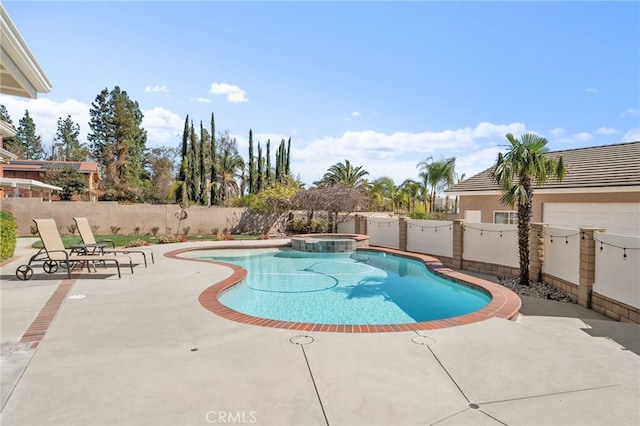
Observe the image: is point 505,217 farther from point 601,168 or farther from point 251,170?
point 251,170

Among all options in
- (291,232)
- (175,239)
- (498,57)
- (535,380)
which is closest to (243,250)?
(175,239)

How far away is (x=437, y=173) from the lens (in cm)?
3766

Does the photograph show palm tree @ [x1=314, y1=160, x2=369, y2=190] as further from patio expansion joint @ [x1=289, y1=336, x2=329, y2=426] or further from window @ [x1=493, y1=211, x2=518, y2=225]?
patio expansion joint @ [x1=289, y1=336, x2=329, y2=426]

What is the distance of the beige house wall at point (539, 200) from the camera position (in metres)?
13.2

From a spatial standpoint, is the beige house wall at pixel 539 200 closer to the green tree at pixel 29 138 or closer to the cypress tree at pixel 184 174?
the cypress tree at pixel 184 174

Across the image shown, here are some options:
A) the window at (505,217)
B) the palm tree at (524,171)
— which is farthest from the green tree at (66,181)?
the palm tree at (524,171)

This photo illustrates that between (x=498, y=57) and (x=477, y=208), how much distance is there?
715 centimetres

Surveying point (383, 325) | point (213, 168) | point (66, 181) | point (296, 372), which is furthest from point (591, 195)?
point (66, 181)

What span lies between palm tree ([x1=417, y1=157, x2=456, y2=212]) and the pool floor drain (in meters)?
35.3

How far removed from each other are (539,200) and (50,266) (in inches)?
715

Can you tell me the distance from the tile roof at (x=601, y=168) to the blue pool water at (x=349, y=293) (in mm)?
5957

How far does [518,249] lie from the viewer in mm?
11375

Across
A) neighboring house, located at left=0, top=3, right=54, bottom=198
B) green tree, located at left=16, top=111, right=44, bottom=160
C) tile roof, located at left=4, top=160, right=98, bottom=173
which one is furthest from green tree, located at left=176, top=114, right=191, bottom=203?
green tree, located at left=16, top=111, right=44, bottom=160

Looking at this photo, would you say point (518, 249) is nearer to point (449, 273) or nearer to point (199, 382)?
point (449, 273)
